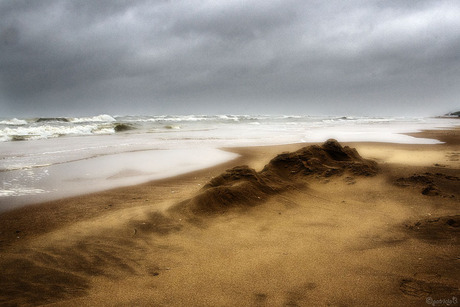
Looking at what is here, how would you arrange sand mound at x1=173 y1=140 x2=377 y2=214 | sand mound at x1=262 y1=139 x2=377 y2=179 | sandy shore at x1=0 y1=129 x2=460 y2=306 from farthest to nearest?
1. sand mound at x1=262 y1=139 x2=377 y2=179
2. sand mound at x1=173 y1=140 x2=377 y2=214
3. sandy shore at x1=0 y1=129 x2=460 y2=306

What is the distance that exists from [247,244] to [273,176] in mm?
2383

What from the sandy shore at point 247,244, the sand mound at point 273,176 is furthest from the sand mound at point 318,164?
the sandy shore at point 247,244

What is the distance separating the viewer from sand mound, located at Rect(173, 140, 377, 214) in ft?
13.7

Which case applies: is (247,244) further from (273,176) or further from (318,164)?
(318,164)

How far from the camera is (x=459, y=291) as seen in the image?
1.96 meters

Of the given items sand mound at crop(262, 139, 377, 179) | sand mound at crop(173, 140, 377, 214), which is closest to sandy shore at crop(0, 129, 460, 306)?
sand mound at crop(173, 140, 377, 214)

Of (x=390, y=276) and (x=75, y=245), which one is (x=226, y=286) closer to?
(x=390, y=276)

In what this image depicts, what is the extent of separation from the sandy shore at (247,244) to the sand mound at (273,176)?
0.03 metres

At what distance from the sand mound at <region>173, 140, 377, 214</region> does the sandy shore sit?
28 mm

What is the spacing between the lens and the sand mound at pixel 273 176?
419 centimetres

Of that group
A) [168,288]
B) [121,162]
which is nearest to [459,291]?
[168,288]

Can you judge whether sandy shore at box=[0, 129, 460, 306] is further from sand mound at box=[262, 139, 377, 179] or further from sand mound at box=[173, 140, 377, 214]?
sand mound at box=[262, 139, 377, 179]

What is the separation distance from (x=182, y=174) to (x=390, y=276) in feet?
17.2

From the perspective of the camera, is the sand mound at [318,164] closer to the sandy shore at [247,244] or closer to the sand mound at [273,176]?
Answer: the sand mound at [273,176]
